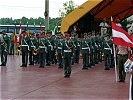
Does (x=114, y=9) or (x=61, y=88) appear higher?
(x=114, y=9)

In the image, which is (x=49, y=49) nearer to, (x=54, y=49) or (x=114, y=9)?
(x=54, y=49)

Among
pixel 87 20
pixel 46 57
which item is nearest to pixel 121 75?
pixel 46 57

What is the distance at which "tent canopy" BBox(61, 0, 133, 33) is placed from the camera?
86.1 feet

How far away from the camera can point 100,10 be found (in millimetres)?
29219

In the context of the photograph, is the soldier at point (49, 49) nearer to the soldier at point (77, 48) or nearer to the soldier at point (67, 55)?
the soldier at point (77, 48)

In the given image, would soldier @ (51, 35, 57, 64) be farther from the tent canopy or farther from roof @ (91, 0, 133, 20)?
roof @ (91, 0, 133, 20)

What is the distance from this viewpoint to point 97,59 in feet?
77.8

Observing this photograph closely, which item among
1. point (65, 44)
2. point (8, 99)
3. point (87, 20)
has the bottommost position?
point (8, 99)

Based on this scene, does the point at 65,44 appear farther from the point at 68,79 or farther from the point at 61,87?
the point at 61,87

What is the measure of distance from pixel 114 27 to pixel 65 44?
121 inches

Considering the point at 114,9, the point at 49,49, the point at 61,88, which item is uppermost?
the point at 114,9

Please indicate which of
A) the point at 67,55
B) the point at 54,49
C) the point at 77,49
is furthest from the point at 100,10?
the point at 67,55

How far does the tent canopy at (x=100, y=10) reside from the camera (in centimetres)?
2625

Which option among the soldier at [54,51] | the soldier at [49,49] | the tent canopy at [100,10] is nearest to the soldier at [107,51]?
the soldier at [54,51]
